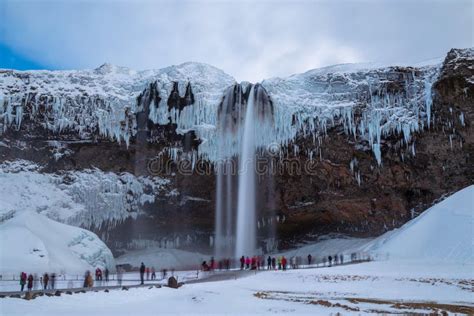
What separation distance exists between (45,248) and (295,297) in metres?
14.9

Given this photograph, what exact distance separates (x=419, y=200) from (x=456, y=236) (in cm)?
1301

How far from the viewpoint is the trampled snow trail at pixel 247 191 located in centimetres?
3759

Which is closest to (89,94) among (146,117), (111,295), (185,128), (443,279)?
(146,117)

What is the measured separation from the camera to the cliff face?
35844mm

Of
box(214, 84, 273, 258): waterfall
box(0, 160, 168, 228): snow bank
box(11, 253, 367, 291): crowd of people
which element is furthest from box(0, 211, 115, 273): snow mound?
box(214, 84, 273, 258): waterfall

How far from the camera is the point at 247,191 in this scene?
38625mm

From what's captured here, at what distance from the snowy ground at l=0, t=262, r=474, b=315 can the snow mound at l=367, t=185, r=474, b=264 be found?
2394mm

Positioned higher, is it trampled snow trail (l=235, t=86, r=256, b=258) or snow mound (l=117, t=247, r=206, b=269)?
trampled snow trail (l=235, t=86, r=256, b=258)

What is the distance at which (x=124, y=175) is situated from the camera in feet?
132

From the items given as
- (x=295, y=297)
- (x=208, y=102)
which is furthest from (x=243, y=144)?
(x=295, y=297)

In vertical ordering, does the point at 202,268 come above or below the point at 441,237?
below

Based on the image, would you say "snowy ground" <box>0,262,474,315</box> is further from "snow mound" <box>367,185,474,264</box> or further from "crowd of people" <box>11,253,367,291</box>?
"crowd of people" <box>11,253,367,291</box>

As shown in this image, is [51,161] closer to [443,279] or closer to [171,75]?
[171,75]

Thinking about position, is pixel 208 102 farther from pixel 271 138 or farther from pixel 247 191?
pixel 247 191
